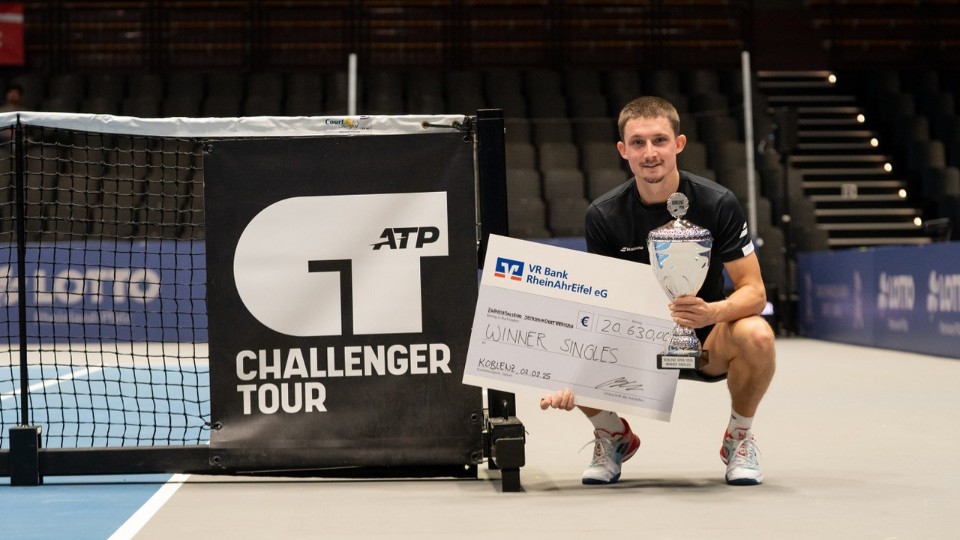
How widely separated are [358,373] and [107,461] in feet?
2.98

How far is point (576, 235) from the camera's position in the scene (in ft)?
43.3

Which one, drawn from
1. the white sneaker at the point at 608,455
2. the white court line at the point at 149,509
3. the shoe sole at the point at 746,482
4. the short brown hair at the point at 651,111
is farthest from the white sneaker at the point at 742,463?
the white court line at the point at 149,509

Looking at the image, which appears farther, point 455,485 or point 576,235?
point 576,235

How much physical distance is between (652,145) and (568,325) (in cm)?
65

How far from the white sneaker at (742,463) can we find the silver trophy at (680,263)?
1.16 ft

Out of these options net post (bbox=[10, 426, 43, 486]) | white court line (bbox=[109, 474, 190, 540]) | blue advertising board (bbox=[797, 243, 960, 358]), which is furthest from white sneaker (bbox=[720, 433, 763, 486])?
blue advertising board (bbox=[797, 243, 960, 358])

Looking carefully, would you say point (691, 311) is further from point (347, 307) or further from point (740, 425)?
point (347, 307)

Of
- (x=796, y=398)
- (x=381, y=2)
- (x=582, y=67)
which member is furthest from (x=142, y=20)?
(x=796, y=398)

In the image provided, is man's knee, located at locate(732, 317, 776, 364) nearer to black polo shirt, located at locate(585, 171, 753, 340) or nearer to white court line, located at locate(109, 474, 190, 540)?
black polo shirt, located at locate(585, 171, 753, 340)

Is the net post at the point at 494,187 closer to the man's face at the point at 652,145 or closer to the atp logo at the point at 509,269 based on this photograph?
the atp logo at the point at 509,269

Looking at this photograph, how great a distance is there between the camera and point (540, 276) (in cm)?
393

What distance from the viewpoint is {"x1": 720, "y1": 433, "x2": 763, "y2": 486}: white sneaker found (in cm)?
394

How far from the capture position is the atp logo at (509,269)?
393 centimetres

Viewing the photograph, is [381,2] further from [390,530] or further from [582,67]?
[390,530]
